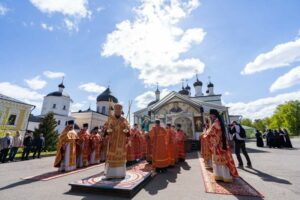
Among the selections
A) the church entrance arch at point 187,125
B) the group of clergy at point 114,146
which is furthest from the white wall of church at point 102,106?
the group of clergy at point 114,146

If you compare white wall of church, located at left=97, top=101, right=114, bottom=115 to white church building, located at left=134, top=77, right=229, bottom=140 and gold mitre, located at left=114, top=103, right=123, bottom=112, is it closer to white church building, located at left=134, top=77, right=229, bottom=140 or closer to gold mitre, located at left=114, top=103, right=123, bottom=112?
white church building, located at left=134, top=77, right=229, bottom=140

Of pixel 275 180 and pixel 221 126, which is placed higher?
pixel 221 126

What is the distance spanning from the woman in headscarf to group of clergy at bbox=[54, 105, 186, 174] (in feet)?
7.39

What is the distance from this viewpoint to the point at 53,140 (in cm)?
1933

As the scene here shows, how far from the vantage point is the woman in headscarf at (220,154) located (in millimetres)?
4961

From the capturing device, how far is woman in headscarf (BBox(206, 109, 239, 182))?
4.96 metres

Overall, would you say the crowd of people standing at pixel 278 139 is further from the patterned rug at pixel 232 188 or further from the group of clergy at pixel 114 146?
the patterned rug at pixel 232 188

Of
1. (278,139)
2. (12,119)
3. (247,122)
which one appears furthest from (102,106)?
(247,122)

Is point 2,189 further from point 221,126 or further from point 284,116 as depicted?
point 284,116

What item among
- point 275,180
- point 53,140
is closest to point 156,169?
point 275,180

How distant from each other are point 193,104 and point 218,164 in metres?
18.3

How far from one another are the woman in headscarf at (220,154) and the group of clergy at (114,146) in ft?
7.39

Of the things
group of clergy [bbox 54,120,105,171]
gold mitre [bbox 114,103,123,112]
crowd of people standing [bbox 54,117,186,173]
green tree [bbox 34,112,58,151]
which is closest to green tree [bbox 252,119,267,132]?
green tree [bbox 34,112,58,151]

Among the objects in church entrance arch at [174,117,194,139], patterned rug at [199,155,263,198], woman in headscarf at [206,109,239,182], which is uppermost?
church entrance arch at [174,117,194,139]
